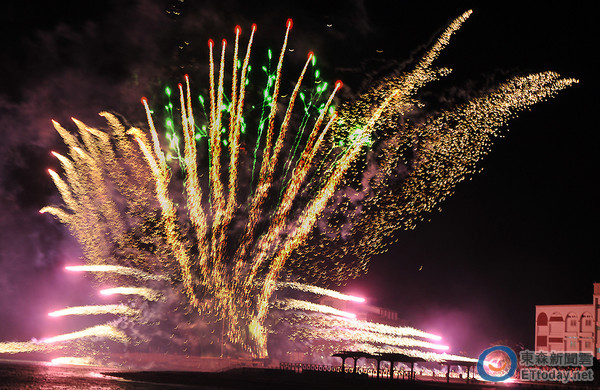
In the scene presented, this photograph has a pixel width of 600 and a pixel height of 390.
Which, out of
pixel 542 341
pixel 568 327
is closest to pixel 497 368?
pixel 568 327

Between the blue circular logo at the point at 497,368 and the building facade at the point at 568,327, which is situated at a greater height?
the building facade at the point at 568,327

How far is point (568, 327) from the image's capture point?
70.7 meters

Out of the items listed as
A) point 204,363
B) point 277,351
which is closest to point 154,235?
point 204,363

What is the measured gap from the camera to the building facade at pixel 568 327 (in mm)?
66625

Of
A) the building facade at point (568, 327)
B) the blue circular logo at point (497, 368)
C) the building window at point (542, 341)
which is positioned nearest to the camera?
the blue circular logo at point (497, 368)

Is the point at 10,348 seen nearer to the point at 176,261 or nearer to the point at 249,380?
the point at 176,261

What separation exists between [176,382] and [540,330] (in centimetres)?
5135

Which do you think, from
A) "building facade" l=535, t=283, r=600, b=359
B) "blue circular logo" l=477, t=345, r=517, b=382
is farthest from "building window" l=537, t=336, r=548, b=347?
"blue circular logo" l=477, t=345, r=517, b=382

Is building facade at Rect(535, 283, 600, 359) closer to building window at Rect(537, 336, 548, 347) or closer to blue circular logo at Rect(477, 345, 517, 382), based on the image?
building window at Rect(537, 336, 548, 347)

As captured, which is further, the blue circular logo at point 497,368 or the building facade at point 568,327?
the building facade at point 568,327

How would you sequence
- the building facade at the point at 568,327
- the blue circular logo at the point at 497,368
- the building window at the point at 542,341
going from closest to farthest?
the blue circular logo at the point at 497,368
the building facade at the point at 568,327
the building window at the point at 542,341

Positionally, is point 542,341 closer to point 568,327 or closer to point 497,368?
point 568,327

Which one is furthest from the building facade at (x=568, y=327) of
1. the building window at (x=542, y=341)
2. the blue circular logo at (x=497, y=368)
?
the blue circular logo at (x=497, y=368)

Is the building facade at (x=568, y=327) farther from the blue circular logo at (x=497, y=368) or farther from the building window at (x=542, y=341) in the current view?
the blue circular logo at (x=497, y=368)
